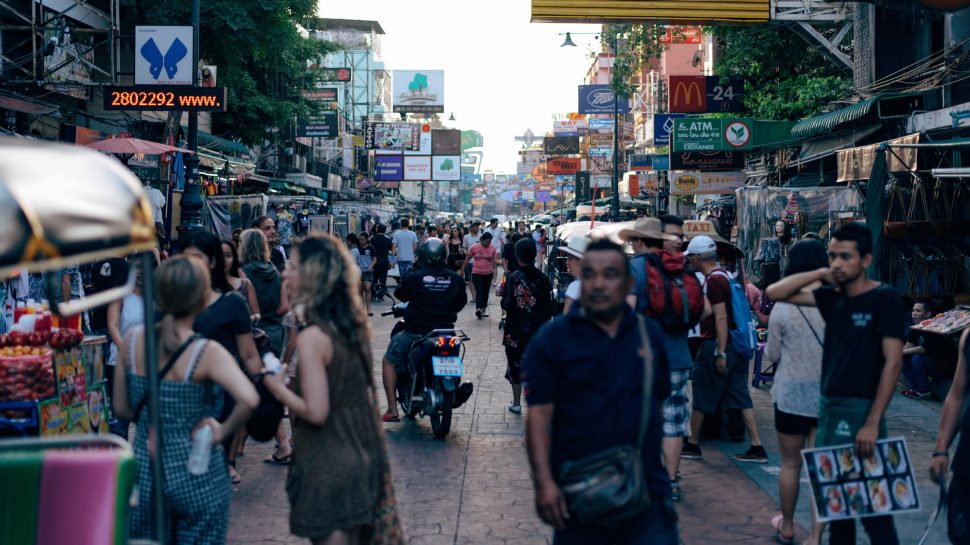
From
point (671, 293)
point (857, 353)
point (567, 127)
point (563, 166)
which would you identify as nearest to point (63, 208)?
point (857, 353)

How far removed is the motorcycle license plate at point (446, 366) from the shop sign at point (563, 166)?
47.1 m

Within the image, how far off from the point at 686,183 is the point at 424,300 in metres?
16.9

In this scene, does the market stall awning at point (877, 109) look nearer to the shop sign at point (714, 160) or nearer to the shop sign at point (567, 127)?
the shop sign at point (714, 160)

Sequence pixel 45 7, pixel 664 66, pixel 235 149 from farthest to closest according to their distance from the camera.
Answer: pixel 664 66 → pixel 235 149 → pixel 45 7

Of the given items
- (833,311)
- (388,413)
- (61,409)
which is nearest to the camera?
(833,311)

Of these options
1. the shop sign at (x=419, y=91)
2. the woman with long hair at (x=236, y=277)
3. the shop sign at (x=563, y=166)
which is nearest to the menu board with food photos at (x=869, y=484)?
the woman with long hair at (x=236, y=277)

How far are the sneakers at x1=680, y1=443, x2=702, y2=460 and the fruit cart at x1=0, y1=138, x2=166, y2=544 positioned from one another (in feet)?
17.5

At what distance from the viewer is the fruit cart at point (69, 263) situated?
2.80m

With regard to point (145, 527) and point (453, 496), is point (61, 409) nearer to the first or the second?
point (453, 496)

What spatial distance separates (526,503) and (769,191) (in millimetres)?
9349

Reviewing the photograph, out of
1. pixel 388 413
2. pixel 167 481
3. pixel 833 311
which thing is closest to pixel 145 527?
pixel 167 481

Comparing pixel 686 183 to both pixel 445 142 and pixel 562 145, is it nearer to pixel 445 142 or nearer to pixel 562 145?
pixel 562 145

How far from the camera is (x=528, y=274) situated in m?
9.98

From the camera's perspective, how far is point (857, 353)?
4.86 meters
